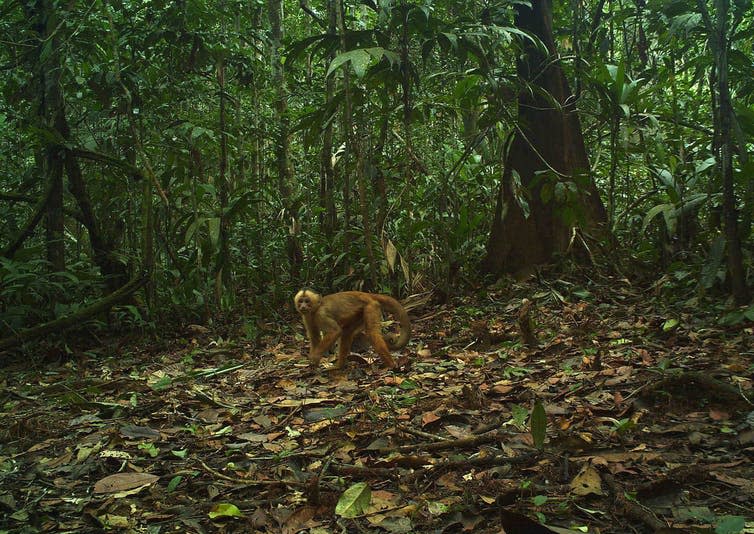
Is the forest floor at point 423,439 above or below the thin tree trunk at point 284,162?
below

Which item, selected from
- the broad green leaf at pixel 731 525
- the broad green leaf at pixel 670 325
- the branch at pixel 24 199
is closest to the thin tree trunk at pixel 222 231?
the branch at pixel 24 199

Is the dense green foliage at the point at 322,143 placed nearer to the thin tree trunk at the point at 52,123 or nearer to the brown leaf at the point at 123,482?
the thin tree trunk at the point at 52,123

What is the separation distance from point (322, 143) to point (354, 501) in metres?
6.92

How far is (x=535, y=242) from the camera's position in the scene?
7.32m

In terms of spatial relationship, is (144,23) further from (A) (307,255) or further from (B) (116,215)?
(A) (307,255)

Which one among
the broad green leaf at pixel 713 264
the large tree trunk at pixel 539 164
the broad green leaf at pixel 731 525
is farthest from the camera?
the large tree trunk at pixel 539 164

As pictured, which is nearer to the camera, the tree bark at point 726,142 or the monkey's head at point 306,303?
the tree bark at point 726,142

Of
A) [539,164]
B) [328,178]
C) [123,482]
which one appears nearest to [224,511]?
[123,482]

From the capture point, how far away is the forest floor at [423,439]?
252 centimetres

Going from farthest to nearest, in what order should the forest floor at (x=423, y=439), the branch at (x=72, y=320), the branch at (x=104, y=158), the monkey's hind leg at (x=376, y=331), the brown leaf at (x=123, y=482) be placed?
the branch at (x=104, y=158) < the branch at (x=72, y=320) < the monkey's hind leg at (x=376, y=331) < the brown leaf at (x=123, y=482) < the forest floor at (x=423, y=439)

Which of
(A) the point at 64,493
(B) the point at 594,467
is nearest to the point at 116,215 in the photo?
(A) the point at 64,493

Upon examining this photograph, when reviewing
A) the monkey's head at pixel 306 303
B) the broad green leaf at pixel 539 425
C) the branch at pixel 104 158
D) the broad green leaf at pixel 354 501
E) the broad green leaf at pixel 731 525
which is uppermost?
the branch at pixel 104 158

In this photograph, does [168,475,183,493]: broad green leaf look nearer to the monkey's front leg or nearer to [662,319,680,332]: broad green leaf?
the monkey's front leg

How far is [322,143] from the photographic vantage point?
8.99 metres
